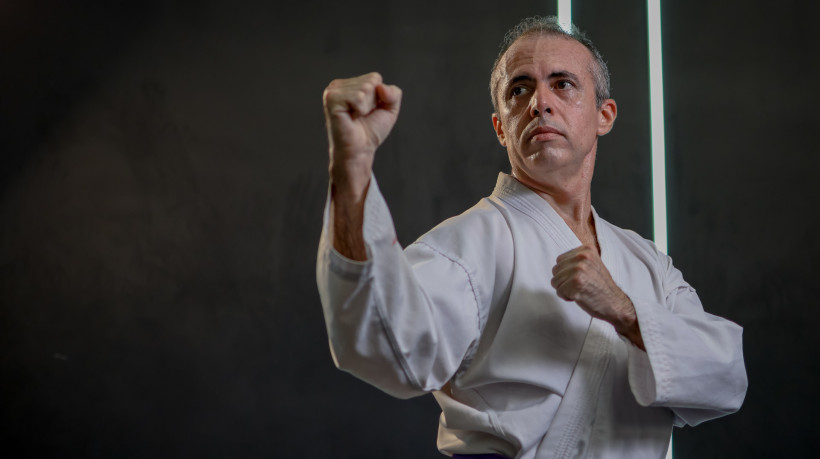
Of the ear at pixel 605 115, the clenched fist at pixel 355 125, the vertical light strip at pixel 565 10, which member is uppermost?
the vertical light strip at pixel 565 10

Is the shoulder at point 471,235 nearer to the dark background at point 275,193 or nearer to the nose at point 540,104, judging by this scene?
the nose at point 540,104

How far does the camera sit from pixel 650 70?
3.02 meters

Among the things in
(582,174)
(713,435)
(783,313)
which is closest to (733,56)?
(783,313)

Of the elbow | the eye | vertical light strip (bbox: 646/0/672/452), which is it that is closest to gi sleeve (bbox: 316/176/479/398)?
the elbow

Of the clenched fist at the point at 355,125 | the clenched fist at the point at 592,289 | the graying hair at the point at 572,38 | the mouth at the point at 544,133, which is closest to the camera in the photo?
the clenched fist at the point at 355,125

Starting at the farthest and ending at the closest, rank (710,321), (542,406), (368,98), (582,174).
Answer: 1. (582,174)
2. (710,321)
3. (542,406)
4. (368,98)

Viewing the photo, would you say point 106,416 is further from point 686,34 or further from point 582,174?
point 686,34

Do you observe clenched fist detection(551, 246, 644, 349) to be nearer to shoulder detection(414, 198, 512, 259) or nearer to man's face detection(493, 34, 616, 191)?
shoulder detection(414, 198, 512, 259)

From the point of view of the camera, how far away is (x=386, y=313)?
3.12 ft

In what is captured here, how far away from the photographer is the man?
0.94 m

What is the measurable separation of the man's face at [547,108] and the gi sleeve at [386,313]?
45 centimetres

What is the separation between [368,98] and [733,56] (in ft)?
8.51

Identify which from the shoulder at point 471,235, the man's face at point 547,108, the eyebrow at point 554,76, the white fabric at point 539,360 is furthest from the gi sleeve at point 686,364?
the eyebrow at point 554,76

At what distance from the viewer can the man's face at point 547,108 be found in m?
1.44
